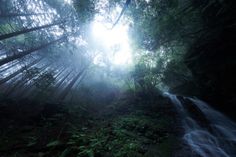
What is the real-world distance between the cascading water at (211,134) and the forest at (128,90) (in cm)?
5

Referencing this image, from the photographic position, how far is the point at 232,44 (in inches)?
449

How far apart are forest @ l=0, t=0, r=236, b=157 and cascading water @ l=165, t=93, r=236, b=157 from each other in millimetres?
51

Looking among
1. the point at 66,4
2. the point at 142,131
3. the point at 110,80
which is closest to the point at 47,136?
the point at 142,131

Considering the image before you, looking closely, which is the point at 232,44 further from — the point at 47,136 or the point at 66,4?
the point at 66,4

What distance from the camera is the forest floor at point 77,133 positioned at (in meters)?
6.19

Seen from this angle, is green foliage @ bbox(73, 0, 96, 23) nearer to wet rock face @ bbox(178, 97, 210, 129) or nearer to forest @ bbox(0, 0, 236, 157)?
forest @ bbox(0, 0, 236, 157)

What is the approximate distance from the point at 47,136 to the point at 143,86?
11.6m

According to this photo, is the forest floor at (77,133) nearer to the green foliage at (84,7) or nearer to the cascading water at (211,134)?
the cascading water at (211,134)

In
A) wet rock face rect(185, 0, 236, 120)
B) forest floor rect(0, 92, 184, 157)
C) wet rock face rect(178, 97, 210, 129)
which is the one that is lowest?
forest floor rect(0, 92, 184, 157)

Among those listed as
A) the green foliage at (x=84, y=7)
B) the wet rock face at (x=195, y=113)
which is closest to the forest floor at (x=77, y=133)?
the wet rock face at (x=195, y=113)

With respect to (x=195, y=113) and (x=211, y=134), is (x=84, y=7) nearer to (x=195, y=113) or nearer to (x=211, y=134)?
(x=211, y=134)

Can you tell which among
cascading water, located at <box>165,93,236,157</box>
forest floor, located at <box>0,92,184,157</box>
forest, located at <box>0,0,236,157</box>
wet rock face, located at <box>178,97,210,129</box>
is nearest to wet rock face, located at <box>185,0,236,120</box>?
forest, located at <box>0,0,236,157</box>

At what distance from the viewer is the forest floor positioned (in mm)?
6191

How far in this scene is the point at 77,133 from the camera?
7.71 meters
